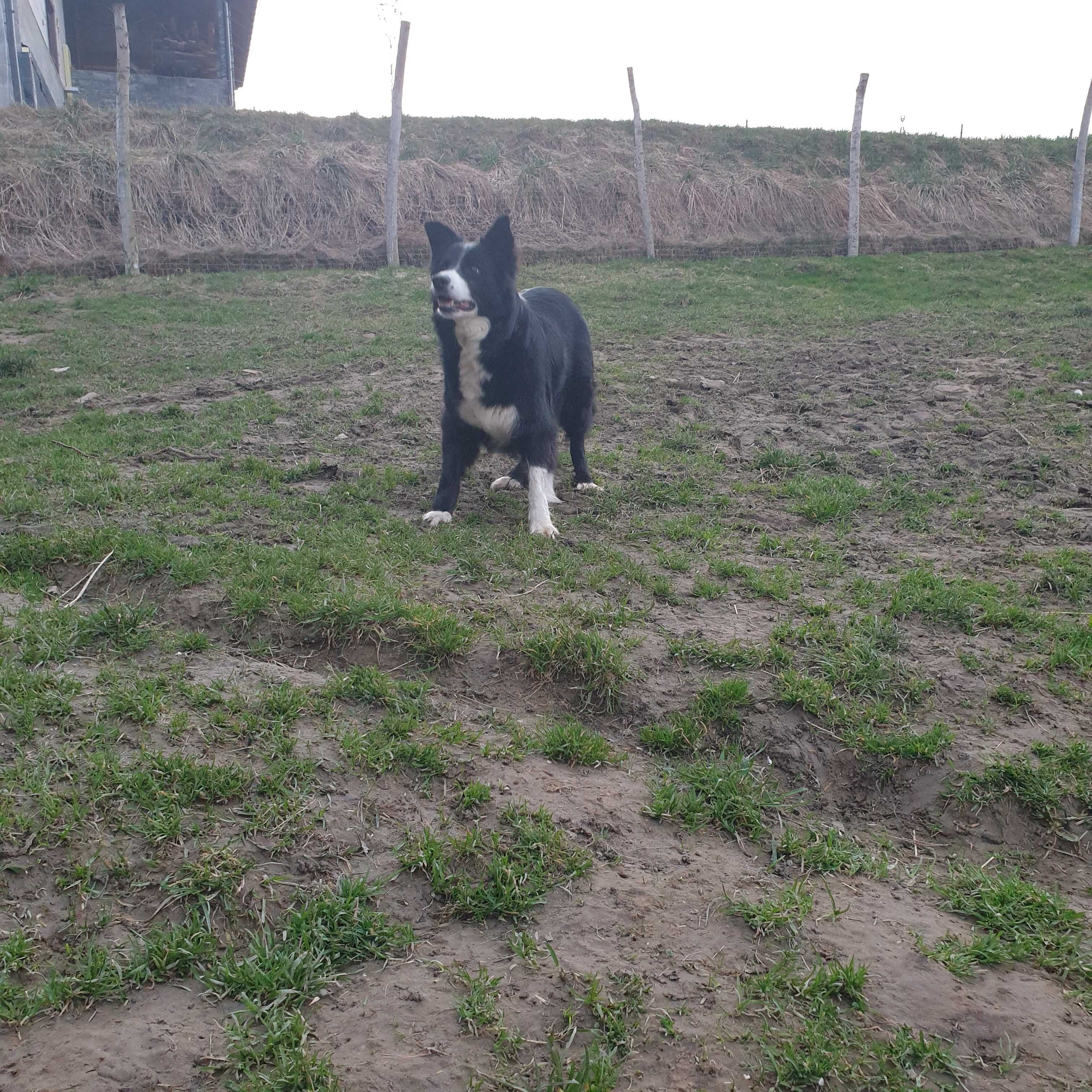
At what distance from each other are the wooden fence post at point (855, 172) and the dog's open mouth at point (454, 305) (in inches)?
583

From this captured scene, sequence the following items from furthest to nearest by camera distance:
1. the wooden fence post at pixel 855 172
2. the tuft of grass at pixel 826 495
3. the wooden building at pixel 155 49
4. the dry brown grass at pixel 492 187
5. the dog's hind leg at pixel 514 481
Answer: the wooden building at pixel 155 49 → the wooden fence post at pixel 855 172 → the dry brown grass at pixel 492 187 → the dog's hind leg at pixel 514 481 → the tuft of grass at pixel 826 495

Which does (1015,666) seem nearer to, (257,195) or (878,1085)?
(878,1085)

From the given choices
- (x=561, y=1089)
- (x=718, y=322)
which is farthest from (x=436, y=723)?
(x=718, y=322)

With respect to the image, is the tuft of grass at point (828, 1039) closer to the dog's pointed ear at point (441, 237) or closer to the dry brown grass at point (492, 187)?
the dog's pointed ear at point (441, 237)

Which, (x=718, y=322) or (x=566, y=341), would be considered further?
(x=718, y=322)

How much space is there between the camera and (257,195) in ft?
57.7

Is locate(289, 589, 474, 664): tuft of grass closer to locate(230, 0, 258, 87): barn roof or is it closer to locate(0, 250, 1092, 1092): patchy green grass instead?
locate(0, 250, 1092, 1092): patchy green grass

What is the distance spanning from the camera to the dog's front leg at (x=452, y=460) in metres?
5.62

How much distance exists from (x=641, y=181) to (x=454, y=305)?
14750 mm

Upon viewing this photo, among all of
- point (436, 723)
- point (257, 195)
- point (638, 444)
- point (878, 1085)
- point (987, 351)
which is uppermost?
point (257, 195)

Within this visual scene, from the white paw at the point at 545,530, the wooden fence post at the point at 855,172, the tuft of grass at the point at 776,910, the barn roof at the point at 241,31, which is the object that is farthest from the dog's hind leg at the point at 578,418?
the barn roof at the point at 241,31

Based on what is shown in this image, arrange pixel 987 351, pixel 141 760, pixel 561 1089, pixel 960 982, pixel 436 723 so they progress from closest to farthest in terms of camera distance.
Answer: pixel 561 1089
pixel 960 982
pixel 141 760
pixel 436 723
pixel 987 351

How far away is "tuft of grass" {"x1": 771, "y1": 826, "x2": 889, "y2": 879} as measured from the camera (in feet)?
9.51

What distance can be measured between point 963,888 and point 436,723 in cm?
191
